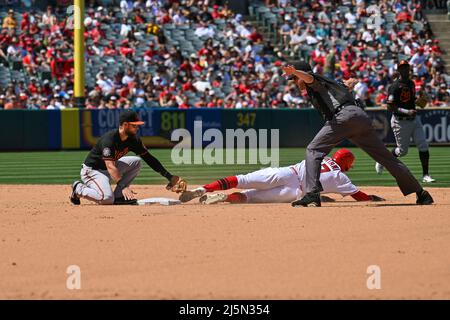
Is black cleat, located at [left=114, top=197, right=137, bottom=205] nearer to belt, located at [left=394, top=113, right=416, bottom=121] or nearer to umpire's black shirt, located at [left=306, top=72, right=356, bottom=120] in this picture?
umpire's black shirt, located at [left=306, top=72, right=356, bottom=120]

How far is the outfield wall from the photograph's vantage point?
26.2 m

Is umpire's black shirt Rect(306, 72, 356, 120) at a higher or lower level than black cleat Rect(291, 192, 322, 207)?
higher

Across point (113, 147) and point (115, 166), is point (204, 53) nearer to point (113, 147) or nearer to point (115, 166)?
point (115, 166)

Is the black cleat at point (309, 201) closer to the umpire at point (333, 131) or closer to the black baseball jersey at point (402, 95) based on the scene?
the umpire at point (333, 131)

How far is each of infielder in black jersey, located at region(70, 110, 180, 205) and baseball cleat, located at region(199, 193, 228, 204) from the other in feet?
1.52

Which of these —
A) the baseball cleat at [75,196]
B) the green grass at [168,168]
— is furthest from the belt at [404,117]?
the baseball cleat at [75,196]

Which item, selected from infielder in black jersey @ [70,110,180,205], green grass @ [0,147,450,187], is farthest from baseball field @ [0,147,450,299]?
green grass @ [0,147,450,187]

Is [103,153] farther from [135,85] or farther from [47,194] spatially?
[135,85]

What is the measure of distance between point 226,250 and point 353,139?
3.86 metres

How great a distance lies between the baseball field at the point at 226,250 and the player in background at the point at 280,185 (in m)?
0.21

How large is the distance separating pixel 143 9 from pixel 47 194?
18.7 metres

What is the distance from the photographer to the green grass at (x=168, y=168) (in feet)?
53.9
